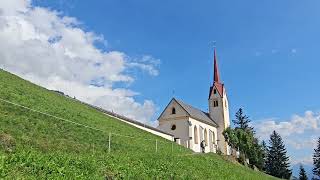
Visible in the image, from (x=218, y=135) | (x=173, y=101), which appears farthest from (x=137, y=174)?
(x=218, y=135)

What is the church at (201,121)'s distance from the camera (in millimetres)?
71562

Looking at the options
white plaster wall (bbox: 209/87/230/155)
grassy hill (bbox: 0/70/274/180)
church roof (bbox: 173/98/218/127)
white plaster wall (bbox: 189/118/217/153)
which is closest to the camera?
grassy hill (bbox: 0/70/274/180)

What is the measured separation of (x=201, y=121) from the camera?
77188mm

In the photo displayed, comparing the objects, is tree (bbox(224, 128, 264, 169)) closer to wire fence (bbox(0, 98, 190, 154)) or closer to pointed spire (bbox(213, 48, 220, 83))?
pointed spire (bbox(213, 48, 220, 83))

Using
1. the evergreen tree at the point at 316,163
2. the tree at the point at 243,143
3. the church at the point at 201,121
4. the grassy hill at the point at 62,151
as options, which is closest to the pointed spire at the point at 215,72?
the church at the point at 201,121

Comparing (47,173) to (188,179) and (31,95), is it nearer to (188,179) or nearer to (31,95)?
(188,179)

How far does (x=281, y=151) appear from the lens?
99562mm

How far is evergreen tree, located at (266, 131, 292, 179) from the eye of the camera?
93406 millimetres

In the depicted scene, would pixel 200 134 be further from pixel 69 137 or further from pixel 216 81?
pixel 69 137

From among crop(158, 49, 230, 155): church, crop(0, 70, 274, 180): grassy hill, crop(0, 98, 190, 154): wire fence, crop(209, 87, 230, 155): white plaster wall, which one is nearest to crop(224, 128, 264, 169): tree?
crop(158, 49, 230, 155): church

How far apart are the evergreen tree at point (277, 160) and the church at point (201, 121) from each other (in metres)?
18.6

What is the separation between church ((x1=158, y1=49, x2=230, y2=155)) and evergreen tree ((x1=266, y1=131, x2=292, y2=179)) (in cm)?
1861

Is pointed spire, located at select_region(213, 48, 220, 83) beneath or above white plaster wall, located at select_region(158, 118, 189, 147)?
above

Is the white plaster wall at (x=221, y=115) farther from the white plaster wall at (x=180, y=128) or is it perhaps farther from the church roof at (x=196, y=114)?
the white plaster wall at (x=180, y=128)
